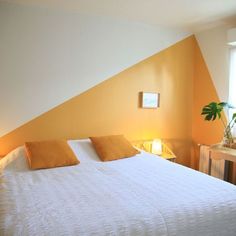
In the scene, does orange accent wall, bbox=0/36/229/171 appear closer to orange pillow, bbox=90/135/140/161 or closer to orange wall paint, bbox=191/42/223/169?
orange wall paint, bbox=191/42/223/169

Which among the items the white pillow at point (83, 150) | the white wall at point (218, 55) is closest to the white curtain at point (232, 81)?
the white wall at point (218, 55)

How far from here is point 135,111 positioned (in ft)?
12.0

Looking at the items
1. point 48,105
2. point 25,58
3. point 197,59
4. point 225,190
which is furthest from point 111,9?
point 225,190

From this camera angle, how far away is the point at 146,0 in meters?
2.66

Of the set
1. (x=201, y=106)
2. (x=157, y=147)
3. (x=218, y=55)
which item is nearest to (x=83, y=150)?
(x=157, y=147)

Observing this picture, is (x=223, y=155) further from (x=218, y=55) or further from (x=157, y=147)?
(x=218, y=55)

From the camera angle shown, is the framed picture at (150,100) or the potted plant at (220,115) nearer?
the potted plant at (220,115)

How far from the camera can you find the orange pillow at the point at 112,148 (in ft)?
9.62

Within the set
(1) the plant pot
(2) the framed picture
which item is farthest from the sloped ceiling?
(1) the plant pot

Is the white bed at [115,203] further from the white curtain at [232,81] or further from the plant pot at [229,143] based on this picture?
the white curtain at [232,81]

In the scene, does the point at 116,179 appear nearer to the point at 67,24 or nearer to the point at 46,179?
the point at 46,179

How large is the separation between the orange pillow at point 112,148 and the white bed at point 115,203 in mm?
459

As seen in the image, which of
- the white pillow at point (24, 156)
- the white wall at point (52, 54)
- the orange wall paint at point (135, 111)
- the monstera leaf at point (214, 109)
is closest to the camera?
the white pillow at point (24, 156)

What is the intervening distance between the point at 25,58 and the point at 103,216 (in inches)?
85.4
